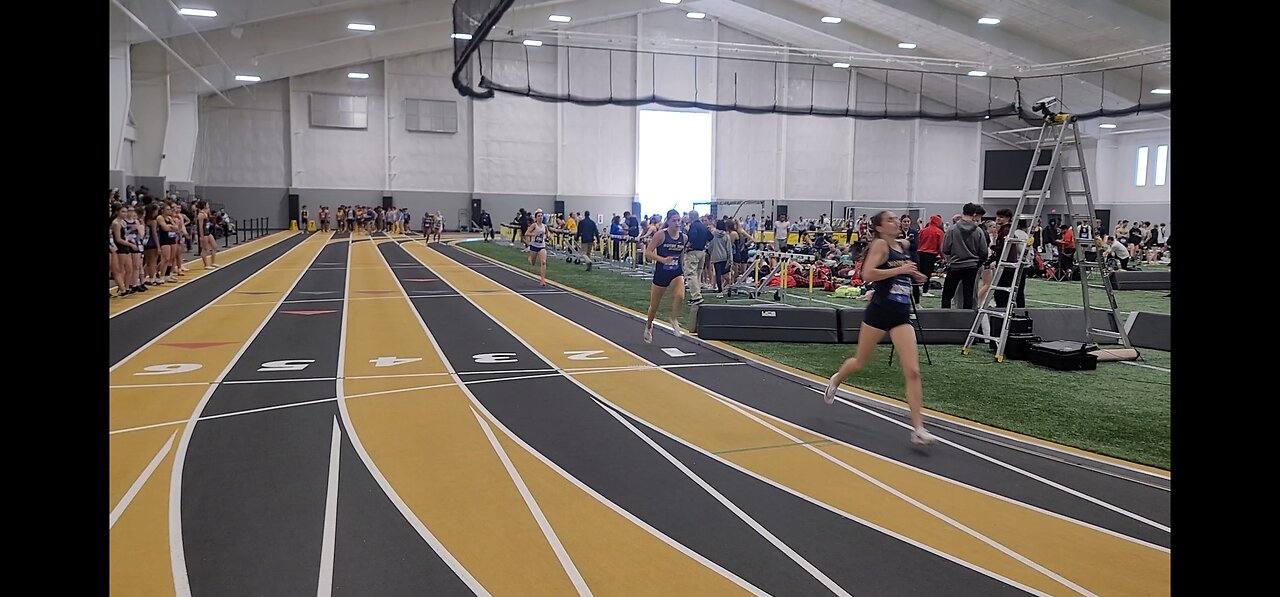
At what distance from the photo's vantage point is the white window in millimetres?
38844

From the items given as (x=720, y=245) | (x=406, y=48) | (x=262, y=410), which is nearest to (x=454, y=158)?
(x=406, y=48)

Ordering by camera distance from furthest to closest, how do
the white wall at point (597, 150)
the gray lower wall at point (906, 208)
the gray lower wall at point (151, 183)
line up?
the white wall at point (597, 150)
the gray lower wall at point (906, 208)
the gray lower wall at point (151, 183)

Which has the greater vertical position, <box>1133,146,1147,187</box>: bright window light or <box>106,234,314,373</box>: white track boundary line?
<box>1133,146,1147,187</box>: bright window light

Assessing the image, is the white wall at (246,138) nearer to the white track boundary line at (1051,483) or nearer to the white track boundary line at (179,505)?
the white track boundary line at (179,505)

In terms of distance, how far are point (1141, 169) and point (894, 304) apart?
1538 inches

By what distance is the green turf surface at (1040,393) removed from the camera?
22.2 ft

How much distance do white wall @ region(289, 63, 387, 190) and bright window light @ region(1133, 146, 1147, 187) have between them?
35.4 m

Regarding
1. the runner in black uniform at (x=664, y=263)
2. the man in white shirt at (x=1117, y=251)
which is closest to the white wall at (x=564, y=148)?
the man in white shirt at (x=1117, y=251)

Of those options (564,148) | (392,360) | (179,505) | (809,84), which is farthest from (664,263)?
(564,148)

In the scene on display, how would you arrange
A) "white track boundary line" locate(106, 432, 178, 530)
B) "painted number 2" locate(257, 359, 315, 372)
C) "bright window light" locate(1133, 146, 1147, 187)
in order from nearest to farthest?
1. "white track boundary line" locate(106, 432, 178, 530)
2. "painted number 2" locate(257, 359, 315, 372)
3. "bright window light" locate(1133, 146, 1147, 187)

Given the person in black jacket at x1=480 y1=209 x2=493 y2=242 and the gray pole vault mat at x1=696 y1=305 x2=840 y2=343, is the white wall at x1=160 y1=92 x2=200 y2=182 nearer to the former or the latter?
the person in black jacket at x1=480 y1=209 x2=493 y2=242


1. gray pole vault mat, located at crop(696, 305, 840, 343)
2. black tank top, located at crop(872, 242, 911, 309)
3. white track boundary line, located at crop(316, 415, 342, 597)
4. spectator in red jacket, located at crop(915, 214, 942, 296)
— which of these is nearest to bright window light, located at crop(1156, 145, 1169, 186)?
spectator in red jacket, located at crop(915, 214, 942, 296)
